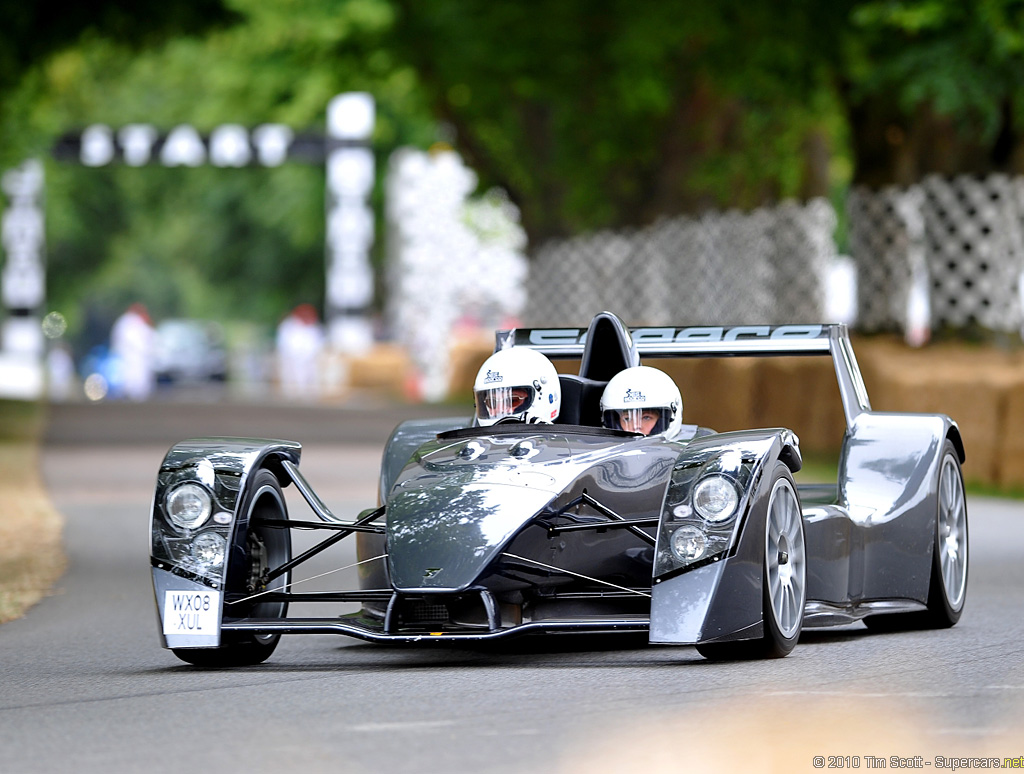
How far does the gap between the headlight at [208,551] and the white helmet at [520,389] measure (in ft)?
4.57

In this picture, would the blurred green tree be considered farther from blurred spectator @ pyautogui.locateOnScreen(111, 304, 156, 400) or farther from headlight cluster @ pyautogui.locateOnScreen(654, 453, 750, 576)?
blurred spectator @ pyautogui.locateOnScreen(111, 304, 156, 400)

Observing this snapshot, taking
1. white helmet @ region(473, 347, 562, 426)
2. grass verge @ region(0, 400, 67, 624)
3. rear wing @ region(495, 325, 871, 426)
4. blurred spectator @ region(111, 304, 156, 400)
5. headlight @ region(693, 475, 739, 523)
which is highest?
rear wing @ region(495, 325, 871, 426)

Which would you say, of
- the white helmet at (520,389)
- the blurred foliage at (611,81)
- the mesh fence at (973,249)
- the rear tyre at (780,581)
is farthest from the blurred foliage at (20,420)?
the rear tyre at (780,581)

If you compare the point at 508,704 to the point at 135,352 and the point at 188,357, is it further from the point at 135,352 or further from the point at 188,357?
the point at 188,357

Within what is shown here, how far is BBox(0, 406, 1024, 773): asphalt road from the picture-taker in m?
6.11

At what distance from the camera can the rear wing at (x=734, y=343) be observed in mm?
10016

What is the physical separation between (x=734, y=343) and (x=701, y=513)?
2.42 m

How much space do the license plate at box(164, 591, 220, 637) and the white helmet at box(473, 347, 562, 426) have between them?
5.17 feet

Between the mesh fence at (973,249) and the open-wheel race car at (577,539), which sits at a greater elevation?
the mesh fence at (973,249)

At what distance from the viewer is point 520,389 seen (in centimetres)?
915

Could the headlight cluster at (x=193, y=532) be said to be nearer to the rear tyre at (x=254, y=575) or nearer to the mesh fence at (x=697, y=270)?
the rear tyre at (x=254, y=575)

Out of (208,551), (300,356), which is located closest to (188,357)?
(300,356)

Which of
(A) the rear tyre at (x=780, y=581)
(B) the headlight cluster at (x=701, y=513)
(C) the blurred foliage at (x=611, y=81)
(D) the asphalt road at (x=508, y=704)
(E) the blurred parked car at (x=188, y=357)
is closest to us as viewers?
(D) the asphalt road at (x=508, y=704)

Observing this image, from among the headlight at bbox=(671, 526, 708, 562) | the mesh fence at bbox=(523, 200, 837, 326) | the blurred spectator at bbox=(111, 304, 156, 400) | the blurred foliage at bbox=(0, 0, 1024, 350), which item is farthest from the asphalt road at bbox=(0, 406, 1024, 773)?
the blurred spectator at bbox=(111, 304, 156, 400)
